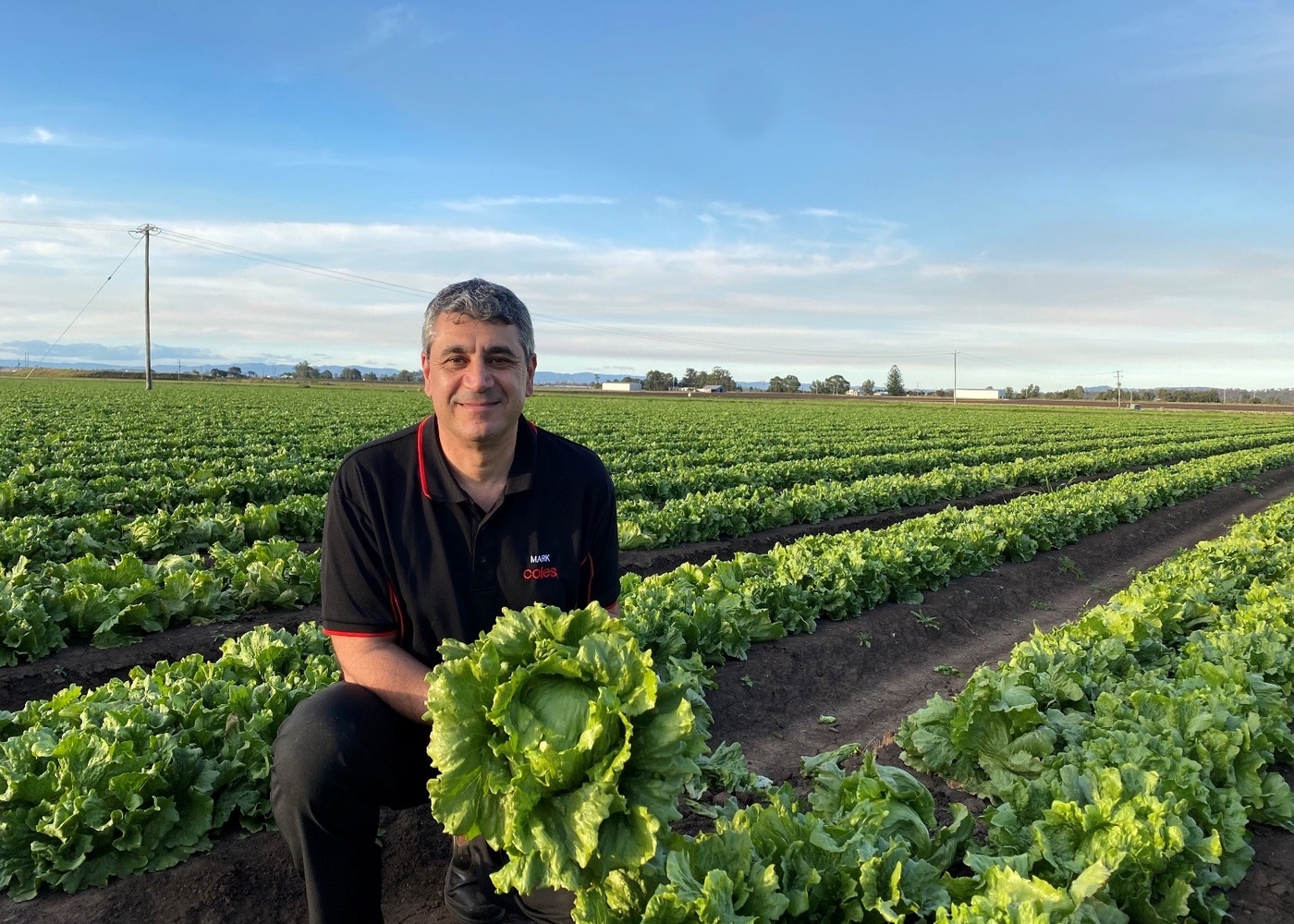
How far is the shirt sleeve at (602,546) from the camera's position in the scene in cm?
380

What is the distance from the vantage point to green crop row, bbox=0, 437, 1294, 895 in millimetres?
3939

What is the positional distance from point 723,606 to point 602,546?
3417 mm

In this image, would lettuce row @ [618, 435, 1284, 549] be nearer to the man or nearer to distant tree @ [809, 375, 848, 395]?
the man

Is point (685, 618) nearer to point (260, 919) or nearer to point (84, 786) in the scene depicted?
point (260, 919)

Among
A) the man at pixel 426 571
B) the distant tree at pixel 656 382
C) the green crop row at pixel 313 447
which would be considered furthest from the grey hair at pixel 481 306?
the distant tree at pixel 656 382

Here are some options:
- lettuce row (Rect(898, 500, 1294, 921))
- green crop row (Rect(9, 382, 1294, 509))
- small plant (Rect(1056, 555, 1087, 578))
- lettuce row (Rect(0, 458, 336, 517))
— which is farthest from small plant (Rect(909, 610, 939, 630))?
lettuce row (Rect(0, 458, 336, 517))

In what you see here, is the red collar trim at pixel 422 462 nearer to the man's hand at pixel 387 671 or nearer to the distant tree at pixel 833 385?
the man's hand at pixel 387 671

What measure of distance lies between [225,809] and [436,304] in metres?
2.86

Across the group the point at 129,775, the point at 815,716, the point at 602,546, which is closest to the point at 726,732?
the point at 815,716

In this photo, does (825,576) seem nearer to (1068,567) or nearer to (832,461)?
(1068,567)

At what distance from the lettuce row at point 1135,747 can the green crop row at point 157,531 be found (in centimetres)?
909

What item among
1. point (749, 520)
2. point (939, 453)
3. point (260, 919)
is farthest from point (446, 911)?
point (939, 453)

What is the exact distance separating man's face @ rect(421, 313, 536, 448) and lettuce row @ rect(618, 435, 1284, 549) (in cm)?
831

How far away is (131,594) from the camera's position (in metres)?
7.48
